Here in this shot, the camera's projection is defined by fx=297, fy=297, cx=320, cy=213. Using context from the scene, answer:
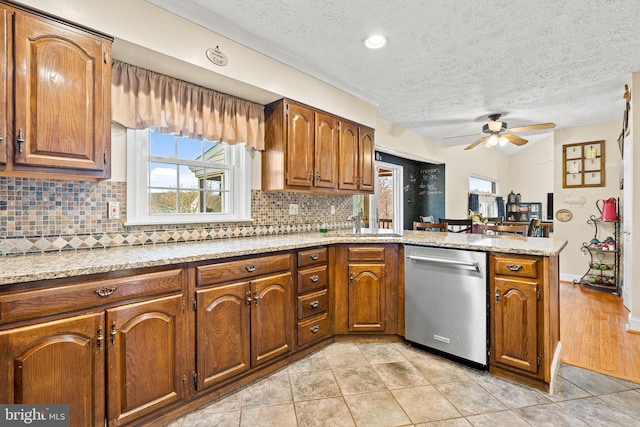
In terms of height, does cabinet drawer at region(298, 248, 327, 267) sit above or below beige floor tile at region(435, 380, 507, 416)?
above

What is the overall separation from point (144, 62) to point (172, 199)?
96 cm

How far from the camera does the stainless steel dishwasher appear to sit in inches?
84.1

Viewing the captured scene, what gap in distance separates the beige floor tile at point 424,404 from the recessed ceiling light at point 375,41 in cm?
253

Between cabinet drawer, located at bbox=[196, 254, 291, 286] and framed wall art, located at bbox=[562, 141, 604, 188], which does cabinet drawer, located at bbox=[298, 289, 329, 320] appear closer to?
cabinet drawer, located at bbox=[196, 254, 291, 286]

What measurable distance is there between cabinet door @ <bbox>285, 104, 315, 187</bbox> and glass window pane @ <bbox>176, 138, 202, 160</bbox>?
752 millimetres

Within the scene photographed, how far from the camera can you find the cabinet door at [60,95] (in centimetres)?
141

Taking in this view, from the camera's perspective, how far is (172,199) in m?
2.33

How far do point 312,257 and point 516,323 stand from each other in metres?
1.48

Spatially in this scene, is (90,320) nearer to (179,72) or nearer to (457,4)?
(179,72)

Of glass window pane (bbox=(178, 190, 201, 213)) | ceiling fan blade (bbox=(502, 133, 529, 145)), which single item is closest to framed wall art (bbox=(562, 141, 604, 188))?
ceiling fan blade (bbox=(502, 133, 529, 145))

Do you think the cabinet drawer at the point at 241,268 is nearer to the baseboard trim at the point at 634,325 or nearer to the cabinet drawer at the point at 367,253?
the cabinet drawer at the point at 367,253

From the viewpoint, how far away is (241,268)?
1915 mm

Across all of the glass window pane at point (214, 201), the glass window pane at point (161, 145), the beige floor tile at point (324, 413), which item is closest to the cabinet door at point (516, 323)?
the beige floor tile at point (324, 413)

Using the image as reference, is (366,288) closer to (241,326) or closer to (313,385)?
(313,385)
